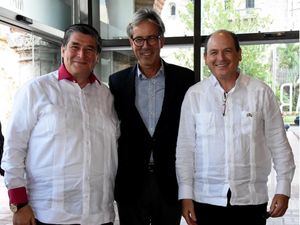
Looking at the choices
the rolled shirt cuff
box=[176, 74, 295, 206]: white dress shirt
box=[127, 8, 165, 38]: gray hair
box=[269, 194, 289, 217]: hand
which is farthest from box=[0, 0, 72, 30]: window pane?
box=[269, 194, 289, 217]: hand

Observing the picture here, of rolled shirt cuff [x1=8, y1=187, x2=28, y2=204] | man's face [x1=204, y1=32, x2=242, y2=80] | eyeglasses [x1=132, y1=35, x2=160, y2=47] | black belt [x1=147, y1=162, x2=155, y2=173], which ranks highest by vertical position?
eyeglasses [x1=132, y1=35, x2=160, y2=47]

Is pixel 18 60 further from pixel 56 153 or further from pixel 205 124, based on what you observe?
pixel 205 124

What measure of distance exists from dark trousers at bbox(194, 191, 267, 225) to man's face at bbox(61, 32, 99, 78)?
914 mm

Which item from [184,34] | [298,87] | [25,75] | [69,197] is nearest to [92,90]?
[69,197]

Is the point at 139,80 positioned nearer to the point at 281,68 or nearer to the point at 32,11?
the point at 32,11

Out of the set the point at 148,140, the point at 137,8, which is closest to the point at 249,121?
the point at 148,140

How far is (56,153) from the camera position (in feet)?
5.61

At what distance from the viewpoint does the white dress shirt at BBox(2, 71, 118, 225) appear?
1.70m

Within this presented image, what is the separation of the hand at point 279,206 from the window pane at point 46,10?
2.53 m

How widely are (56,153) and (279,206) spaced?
112 cm

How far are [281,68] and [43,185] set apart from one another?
317cm

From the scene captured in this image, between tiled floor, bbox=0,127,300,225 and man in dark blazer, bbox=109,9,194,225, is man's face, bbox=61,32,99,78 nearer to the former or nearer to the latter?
man in dark blazer, bbox=109,9,194,225

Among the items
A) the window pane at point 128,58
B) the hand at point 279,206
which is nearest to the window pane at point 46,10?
the window pane at point 128,58

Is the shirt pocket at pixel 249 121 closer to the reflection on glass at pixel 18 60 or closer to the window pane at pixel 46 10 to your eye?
the reflection on glass at pixel 18 60
